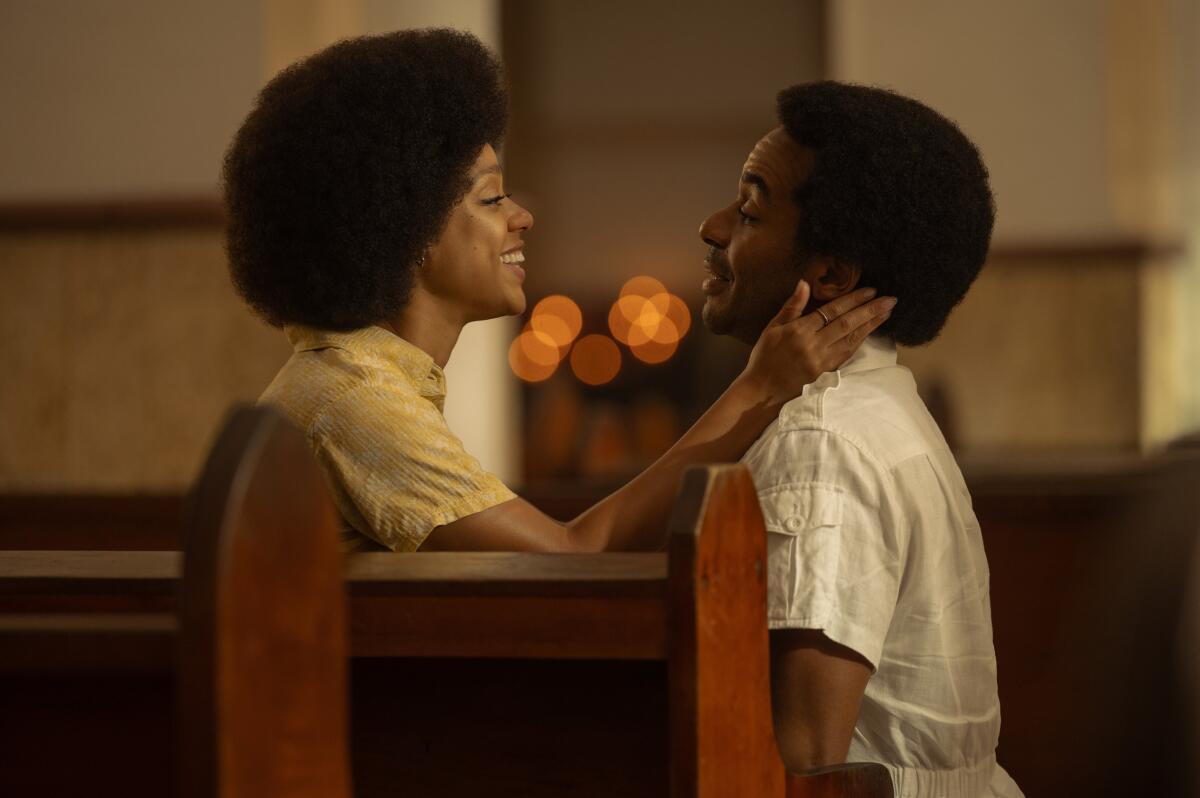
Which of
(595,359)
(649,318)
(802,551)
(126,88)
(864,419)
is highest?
(126,88)

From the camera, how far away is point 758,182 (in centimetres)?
193

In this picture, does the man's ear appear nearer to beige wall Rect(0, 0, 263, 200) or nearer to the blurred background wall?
the blurred background wall

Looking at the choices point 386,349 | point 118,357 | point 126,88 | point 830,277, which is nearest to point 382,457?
point 386,349

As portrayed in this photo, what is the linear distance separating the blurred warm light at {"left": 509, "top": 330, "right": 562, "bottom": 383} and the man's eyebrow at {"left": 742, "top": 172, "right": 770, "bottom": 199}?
5663mm

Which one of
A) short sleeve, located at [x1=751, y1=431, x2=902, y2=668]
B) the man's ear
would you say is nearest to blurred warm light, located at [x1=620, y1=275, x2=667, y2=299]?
the man's ear

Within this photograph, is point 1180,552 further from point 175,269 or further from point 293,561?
point 175,269

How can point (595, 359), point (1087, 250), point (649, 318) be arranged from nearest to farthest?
point (1087, 250)
point (649, 318)
point (595, 359)

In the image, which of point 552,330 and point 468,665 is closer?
point 468,665

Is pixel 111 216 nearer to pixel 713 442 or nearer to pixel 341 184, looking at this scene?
pixel 341 184

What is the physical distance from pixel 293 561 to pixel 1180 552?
1.13m

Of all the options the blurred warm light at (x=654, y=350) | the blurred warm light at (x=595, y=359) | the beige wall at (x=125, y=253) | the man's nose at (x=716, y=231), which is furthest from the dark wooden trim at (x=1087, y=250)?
the man's nose at (x=716, y=231)

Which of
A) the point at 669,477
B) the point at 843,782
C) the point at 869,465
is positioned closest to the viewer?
the point at 843,782

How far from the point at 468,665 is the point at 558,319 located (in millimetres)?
6533

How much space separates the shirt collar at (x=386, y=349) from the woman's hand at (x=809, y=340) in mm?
430
